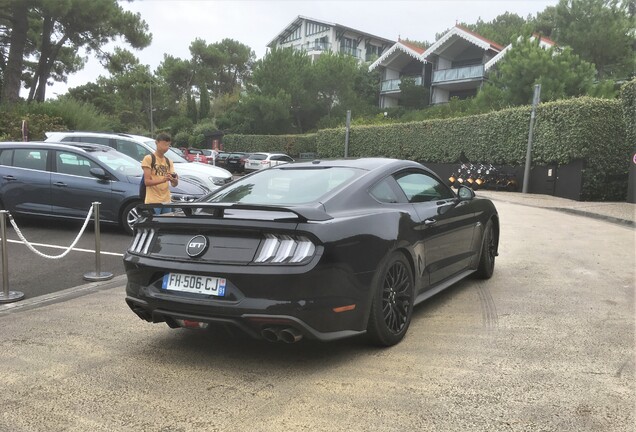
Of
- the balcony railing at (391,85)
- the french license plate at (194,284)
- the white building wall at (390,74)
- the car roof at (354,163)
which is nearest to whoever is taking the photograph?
the french license plate at (194,284)

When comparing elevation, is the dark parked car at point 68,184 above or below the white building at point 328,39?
below

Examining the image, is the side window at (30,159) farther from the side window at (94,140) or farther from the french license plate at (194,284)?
the french license plate at (194,284)

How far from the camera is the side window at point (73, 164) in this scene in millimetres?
A: 8680

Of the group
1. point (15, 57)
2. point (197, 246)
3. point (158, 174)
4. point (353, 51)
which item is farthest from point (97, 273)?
point (353, 51)

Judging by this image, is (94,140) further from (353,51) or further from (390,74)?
(353,51)

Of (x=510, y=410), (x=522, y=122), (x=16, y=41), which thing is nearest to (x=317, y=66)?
(x=16, y=41)

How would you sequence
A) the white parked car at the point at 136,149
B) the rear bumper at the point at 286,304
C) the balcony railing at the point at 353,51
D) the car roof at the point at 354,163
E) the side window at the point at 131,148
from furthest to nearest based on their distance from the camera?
the balcony railing at the point at 353,51 < the side window at the point at 131,148 < the white parked car at the point at 136,149 < the car roof at the point at 354,163 < the rear bumper at the point at 286,304

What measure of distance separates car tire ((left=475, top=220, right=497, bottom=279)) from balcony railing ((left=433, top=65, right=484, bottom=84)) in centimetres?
3848

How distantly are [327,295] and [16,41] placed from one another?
28824mm

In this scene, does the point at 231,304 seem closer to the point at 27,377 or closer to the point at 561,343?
the point at 27,377

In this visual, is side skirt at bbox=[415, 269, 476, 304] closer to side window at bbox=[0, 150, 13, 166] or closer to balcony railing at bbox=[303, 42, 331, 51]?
side window at bbox=[0, 150, 13, 166]

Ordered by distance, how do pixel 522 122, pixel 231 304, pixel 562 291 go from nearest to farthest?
pixel 231 304 < pixel 562 291 < pixel 522 122

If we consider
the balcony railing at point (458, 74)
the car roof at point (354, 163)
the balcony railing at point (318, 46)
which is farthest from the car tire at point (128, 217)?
the balcony railing at point (318, 46)

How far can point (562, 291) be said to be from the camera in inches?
221
